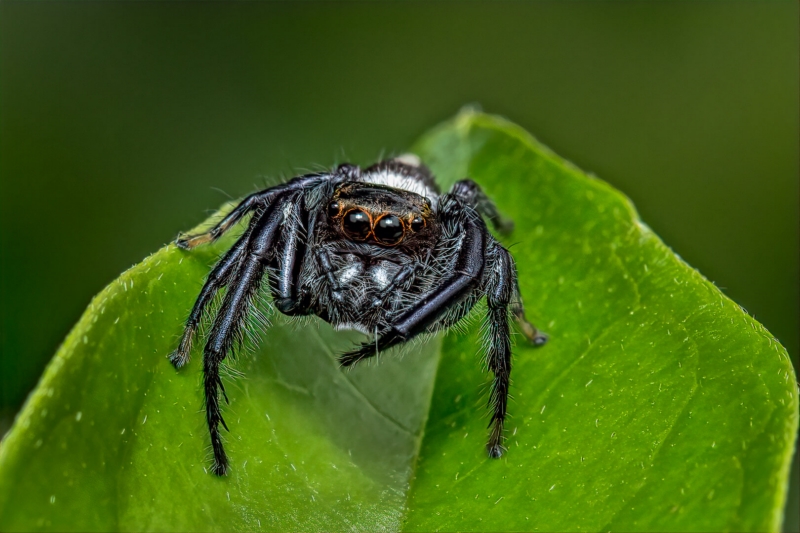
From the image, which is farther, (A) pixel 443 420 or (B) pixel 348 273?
(B) pixel 348 273

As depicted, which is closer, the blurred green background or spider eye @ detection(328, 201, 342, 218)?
spider eye @ detection(328, 201, 342, 218)

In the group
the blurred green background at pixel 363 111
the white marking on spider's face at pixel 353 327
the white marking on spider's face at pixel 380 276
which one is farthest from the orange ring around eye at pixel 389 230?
the blurred green background at pixel 363 111

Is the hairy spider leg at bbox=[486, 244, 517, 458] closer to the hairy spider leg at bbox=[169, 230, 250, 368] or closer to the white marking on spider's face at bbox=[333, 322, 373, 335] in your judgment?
the white marking on spider's face at bbox=[333, 322, 373, 335]

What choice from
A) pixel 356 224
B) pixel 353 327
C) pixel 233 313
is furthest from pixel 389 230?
pixel 233 313

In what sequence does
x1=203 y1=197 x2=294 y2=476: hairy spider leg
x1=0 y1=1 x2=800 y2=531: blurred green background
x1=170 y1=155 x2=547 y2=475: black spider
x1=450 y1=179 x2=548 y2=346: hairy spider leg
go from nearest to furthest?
x1=203 y1=197 x2=294 y2=476: hairy spider leg, x1=170 y1=155 x2=547 y2=475: black spider, x1=450 y1=179 x2=548 y2=346: hairy spider leg, x1=0 y1=1 x2=800 y2=531: blurred green background

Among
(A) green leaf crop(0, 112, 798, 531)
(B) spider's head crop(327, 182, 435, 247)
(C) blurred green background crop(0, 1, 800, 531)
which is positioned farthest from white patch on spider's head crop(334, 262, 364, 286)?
(C) blurred green background crop(0, 1, 800, 531)

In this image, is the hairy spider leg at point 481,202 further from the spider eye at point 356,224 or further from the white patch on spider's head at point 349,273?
the white patch on spider's head at point 349,273

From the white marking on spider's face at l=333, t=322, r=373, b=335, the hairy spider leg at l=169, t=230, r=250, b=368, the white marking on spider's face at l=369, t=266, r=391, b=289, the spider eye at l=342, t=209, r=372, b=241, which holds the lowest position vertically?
the white marking on spider's face at l=333, t=322, r=373, b=335

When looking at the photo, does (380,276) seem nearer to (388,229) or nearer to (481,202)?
(388,229)

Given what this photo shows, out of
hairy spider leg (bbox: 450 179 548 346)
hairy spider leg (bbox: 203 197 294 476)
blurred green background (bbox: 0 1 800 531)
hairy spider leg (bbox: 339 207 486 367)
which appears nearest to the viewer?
hairy spider leg (bbox: 203 197 294 476)
